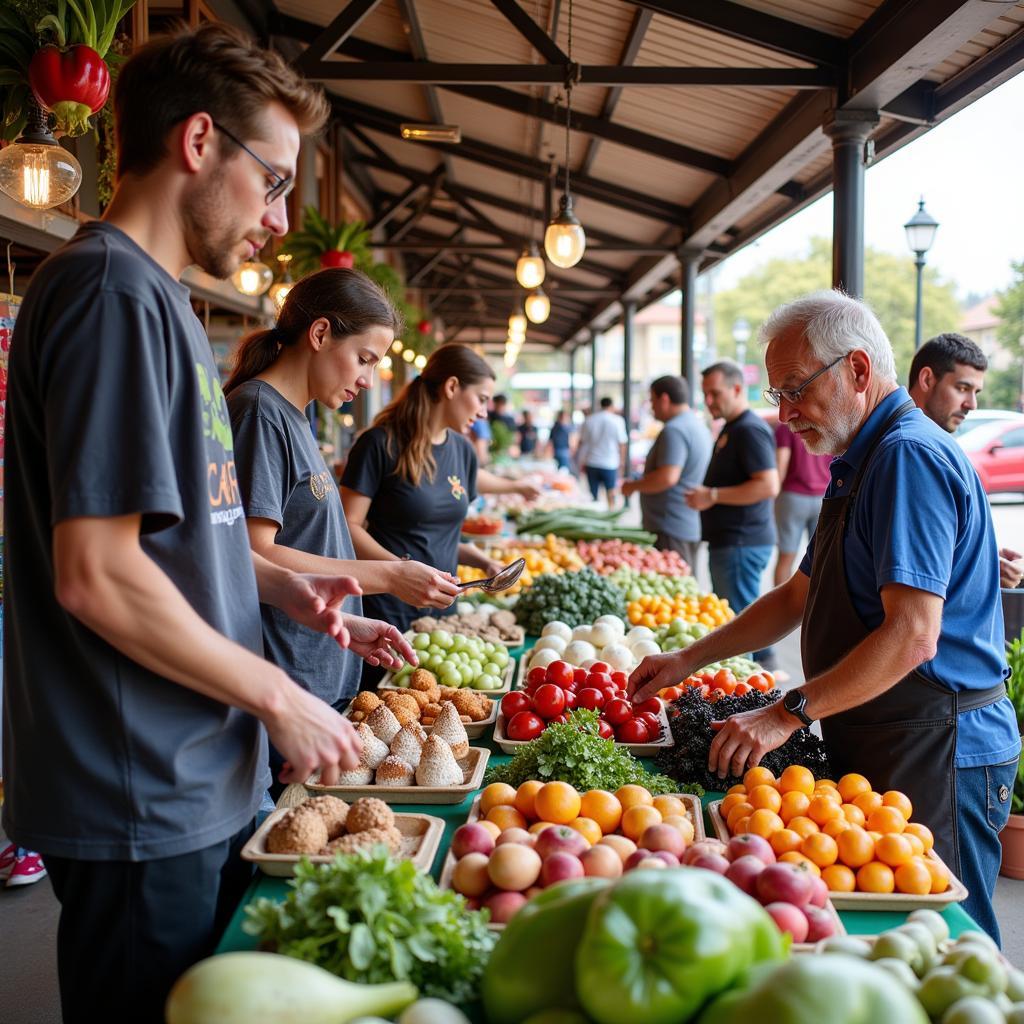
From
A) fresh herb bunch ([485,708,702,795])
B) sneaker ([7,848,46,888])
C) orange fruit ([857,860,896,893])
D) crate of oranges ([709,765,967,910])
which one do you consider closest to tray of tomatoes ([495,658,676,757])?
fresh herb bunch ([485,708,702,795])

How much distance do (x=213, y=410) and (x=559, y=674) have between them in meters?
1.64

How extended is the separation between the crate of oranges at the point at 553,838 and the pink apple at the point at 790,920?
0.72 ft

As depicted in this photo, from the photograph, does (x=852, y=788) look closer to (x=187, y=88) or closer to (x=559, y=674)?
(x=559, y=674)

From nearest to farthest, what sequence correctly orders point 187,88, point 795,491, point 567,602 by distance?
1. point 187,88
2. point 567,602
3. point 795,491

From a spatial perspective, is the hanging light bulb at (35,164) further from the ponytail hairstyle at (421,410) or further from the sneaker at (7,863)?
the sneaker at (7,863)

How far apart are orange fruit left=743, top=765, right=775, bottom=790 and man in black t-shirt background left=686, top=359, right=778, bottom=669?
400 cm

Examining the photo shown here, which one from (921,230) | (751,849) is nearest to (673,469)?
(751,849)

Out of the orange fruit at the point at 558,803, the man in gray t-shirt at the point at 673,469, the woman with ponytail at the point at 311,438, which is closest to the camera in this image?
the orange fruit at the point at 558,803

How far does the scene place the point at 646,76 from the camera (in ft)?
19.1

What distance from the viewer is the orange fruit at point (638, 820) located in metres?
1.85

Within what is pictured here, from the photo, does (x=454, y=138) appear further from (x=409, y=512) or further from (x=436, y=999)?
(x=436, y=999)

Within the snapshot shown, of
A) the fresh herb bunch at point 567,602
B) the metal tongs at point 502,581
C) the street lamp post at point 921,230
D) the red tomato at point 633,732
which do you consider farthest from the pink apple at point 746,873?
the street lamp post at point 921,230

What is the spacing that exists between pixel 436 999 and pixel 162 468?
798 millimetres

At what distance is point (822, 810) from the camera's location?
1.90 m
